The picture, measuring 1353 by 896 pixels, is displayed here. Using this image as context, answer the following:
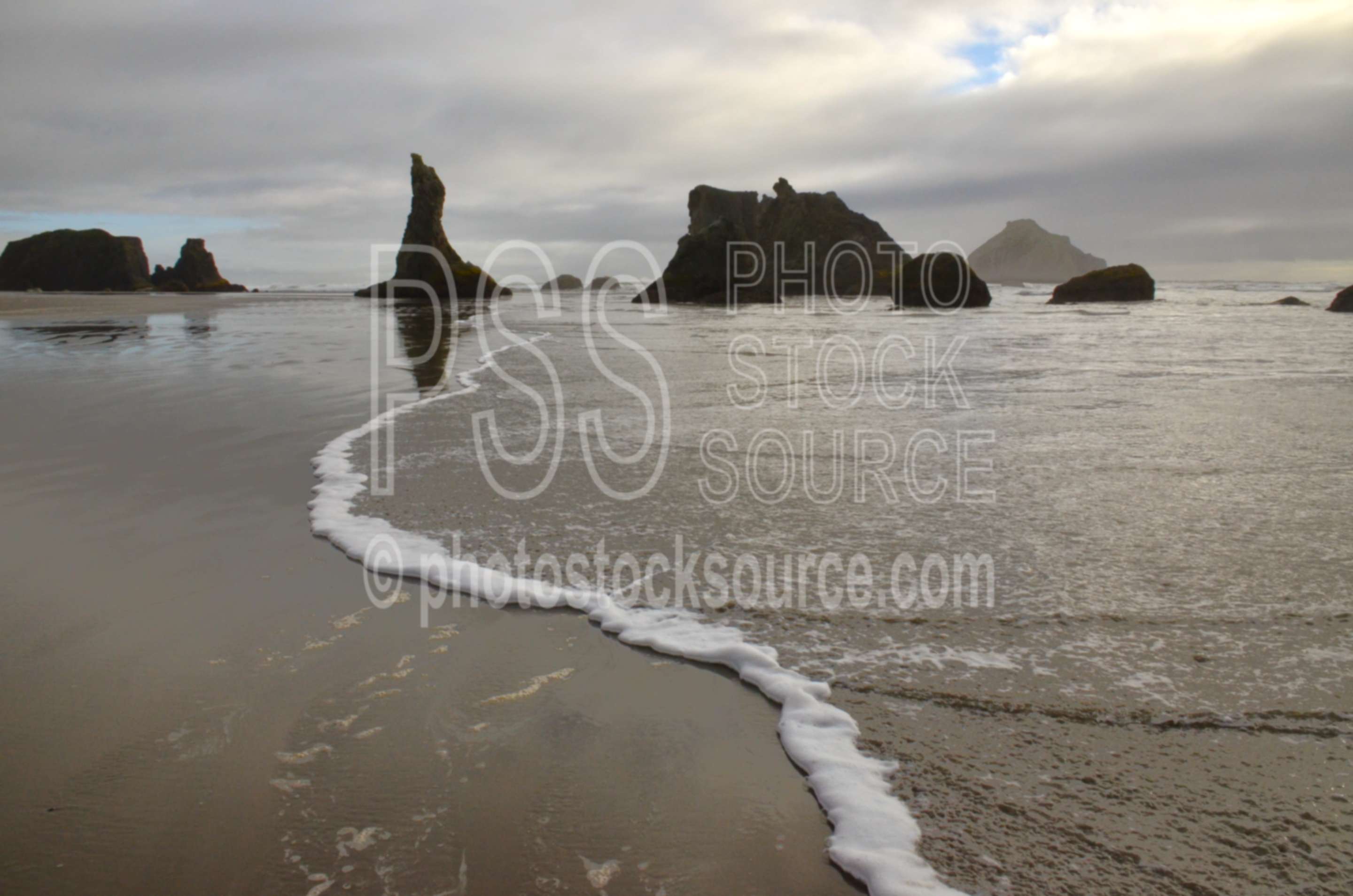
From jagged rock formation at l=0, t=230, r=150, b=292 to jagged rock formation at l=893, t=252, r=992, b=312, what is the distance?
63.6m

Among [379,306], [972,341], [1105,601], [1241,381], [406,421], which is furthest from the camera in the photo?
[379,306]

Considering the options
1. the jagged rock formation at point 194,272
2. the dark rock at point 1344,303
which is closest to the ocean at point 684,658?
the dark rock at point 1344,303

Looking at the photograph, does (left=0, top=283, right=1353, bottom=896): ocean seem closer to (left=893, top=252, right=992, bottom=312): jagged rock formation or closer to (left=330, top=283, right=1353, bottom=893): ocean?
(left=330, top=283, right=1353, bottom=893): ocean

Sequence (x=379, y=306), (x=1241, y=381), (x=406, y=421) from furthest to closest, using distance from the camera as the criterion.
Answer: (x=379, y=306), (x=1241, y=381), (x=406, y=421)

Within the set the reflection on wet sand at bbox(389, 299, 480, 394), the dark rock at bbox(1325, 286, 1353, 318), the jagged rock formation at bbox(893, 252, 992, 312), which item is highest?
the jagged rock formation at bbox(893, 252, 992, 312)

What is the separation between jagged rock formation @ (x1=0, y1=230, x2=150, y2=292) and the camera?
67000 mm

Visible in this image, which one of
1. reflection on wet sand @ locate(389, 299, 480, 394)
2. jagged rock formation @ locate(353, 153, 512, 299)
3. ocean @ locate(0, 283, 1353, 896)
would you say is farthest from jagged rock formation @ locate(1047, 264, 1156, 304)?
jagged rock formation @ locate(353, 153, 512, 299)

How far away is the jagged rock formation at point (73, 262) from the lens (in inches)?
2638

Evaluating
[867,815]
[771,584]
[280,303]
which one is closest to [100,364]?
[771,584]

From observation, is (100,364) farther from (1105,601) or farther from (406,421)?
(1105,601)

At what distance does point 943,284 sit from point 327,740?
32.8 m

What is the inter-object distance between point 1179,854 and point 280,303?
43140 millimetres

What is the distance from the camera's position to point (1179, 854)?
161cm

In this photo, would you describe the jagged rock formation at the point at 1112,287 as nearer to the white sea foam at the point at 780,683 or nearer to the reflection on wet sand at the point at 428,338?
the reflection on wet sand at the point at 428,338
